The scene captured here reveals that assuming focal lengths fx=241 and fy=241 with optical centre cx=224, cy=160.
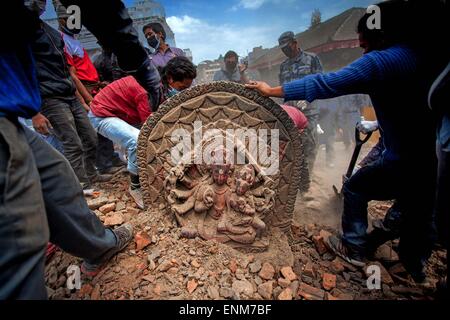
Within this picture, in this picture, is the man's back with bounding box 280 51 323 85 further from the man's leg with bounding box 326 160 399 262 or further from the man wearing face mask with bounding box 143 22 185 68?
the man's leg with bounding box 326 160 399 262

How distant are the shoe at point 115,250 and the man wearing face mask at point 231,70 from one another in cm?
431

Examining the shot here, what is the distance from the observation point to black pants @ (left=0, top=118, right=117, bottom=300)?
995mm

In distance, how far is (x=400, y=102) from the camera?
1.64 m

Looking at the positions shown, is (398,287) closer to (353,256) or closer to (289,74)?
(353,256)

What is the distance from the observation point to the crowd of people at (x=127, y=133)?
1071 millimetres

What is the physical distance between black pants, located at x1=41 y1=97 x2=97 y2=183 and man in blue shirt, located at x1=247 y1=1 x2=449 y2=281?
2148 millimetres

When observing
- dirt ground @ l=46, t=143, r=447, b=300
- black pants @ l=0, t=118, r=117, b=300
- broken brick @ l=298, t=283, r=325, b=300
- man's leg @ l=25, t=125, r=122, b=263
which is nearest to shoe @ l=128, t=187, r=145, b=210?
dirt ground @ l=46, t=143, r=447, b=300

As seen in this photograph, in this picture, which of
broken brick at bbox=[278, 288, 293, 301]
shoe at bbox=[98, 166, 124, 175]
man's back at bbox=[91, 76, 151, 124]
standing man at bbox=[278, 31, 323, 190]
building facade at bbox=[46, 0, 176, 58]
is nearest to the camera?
broken brick at bbox=[278, 288, 293, 301]

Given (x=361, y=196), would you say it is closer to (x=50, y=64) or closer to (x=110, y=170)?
(x=50, y=64)

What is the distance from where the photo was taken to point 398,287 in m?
1.88

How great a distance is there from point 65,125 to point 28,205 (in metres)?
1.79

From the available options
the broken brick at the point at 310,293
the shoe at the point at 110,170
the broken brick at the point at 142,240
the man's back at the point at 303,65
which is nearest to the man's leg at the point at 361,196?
the broken brick at the point at 310,293

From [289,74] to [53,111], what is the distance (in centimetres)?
415

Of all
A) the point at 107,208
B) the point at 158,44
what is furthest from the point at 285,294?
the point at 158,44
